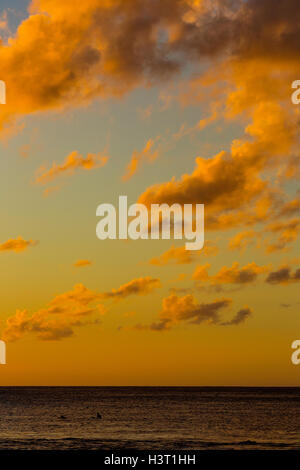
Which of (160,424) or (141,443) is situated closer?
(141,443)

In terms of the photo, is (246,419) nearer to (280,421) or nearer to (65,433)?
(280,421)

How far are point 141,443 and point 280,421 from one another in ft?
162

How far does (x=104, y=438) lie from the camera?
8731cm

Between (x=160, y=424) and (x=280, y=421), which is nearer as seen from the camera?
(x=160, y=424)

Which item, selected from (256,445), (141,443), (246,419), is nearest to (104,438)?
(141,443)
